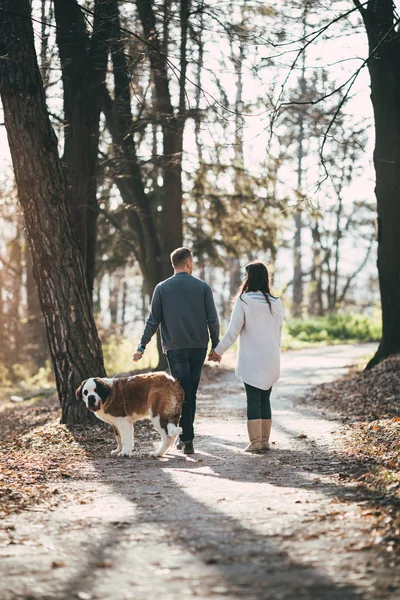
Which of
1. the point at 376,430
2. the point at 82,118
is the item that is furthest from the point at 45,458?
the point at 82,118

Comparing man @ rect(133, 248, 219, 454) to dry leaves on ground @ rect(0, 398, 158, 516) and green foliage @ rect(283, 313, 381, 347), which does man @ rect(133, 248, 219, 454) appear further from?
green foliage @ rect(283, 313, 381, 347)

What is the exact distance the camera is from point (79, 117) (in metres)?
14.0

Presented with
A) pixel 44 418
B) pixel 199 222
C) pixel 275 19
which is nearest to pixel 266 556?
pixel 275 19

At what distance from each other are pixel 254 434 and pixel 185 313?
5.25 feet

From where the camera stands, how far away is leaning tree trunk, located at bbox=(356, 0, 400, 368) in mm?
14922

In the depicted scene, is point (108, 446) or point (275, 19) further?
point (275, 19)

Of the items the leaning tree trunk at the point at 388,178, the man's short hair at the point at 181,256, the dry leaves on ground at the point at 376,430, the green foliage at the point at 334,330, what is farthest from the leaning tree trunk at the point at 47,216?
the green foliage at the point at 334,330

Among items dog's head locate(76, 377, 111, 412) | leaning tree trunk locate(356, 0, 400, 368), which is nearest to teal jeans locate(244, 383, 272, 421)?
dog's head locate(76, 377, 111, 412)

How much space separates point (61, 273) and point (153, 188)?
10153 mm

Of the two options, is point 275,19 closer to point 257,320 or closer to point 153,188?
point 257,320

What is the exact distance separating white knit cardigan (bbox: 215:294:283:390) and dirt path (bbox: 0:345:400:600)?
919 millimetres

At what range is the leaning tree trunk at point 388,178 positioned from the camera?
14922 millimetres

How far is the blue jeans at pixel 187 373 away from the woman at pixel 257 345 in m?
0.26

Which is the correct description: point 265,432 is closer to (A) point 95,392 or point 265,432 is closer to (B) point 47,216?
(A) point 95,392
